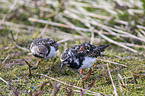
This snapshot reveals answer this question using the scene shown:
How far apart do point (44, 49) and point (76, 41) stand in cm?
145

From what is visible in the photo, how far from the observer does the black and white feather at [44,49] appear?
11.8 ft

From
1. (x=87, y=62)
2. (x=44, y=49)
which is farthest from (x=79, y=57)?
(x=44, y=49)

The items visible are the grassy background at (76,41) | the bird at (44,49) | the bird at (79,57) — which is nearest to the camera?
the grassy background at (76,41)

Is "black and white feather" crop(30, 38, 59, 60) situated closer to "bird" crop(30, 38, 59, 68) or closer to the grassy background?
"bird" crop(30, 38, 59, 68)

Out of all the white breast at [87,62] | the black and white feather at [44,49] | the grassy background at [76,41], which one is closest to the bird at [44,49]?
the black and white feather at [44,49]

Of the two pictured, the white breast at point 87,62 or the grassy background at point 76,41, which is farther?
the white breast at point 87,62

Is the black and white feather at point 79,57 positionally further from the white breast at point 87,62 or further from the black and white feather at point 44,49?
the black and white feather at point 44,49

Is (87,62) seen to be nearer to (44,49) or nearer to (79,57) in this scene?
(79,57)

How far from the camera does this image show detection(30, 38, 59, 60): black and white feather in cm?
361

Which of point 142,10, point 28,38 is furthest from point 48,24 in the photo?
point 142,10

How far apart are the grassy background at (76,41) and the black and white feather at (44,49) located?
9.9 inches

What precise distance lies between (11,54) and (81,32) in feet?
6.80

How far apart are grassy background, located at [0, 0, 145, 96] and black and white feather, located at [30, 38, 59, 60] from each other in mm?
252

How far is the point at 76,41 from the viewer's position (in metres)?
4.94
